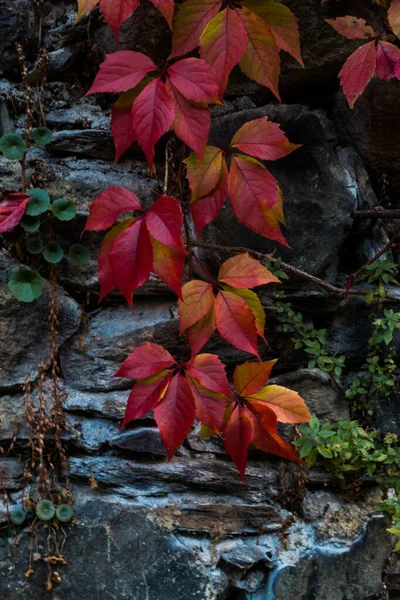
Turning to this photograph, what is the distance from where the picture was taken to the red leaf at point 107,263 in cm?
117

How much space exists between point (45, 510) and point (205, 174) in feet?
2.74

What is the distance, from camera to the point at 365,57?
49.6 inches

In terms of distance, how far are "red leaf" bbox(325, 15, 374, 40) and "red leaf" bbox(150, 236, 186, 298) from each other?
26.4 inches

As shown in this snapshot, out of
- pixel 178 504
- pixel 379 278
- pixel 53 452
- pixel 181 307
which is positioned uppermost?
pixel 181 307

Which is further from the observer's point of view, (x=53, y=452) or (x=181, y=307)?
(x=53, y=452)

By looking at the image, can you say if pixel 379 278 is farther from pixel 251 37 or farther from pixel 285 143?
pixel 251 37

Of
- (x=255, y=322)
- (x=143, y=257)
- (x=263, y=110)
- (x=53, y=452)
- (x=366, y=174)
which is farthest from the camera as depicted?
(x=366, y=174)

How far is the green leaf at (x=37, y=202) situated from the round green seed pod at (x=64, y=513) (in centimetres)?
68

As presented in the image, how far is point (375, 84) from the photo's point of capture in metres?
1.47

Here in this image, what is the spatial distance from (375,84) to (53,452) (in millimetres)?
1261

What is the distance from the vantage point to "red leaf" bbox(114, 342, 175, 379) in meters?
1.16

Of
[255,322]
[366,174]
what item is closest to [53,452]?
[255,322]

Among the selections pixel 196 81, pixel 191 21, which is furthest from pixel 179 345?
pixel 191 21

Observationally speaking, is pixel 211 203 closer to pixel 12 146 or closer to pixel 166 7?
pixel 166 7
